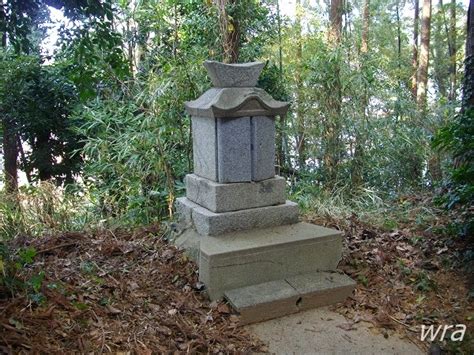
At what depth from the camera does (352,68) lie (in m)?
6.48

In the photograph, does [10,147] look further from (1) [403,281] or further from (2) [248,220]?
(1) [403,281]

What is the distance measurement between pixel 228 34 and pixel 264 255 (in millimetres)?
3725

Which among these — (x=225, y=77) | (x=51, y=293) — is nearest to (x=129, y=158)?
(x=225, y=77)

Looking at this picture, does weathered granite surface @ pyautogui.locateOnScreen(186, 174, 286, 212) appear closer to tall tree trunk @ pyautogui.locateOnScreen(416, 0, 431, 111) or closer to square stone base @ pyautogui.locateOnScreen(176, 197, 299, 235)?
square stone base @ pyautogui.locateOnScreen(176, 197, 299, 235)

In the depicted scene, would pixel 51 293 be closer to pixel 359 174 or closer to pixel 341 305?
pixel 341 305

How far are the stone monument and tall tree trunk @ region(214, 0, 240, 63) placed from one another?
2.15m

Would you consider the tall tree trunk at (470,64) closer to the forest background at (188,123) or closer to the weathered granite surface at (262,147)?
the forest background at (188,123)

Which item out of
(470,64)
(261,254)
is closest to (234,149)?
(261,254)

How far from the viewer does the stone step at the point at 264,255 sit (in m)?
3.14

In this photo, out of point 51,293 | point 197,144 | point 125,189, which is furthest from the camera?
point 125,189

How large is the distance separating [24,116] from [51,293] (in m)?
6.24

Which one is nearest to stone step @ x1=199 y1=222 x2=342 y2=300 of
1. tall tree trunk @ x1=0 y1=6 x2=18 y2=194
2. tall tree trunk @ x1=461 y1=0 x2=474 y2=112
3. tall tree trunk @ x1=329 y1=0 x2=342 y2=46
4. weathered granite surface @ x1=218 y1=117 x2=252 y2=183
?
weathered granite surface @ x1=218 y1=117 x2=252 y2=183

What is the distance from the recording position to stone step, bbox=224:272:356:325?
3.00 m

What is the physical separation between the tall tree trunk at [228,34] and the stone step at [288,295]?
10.9ft
